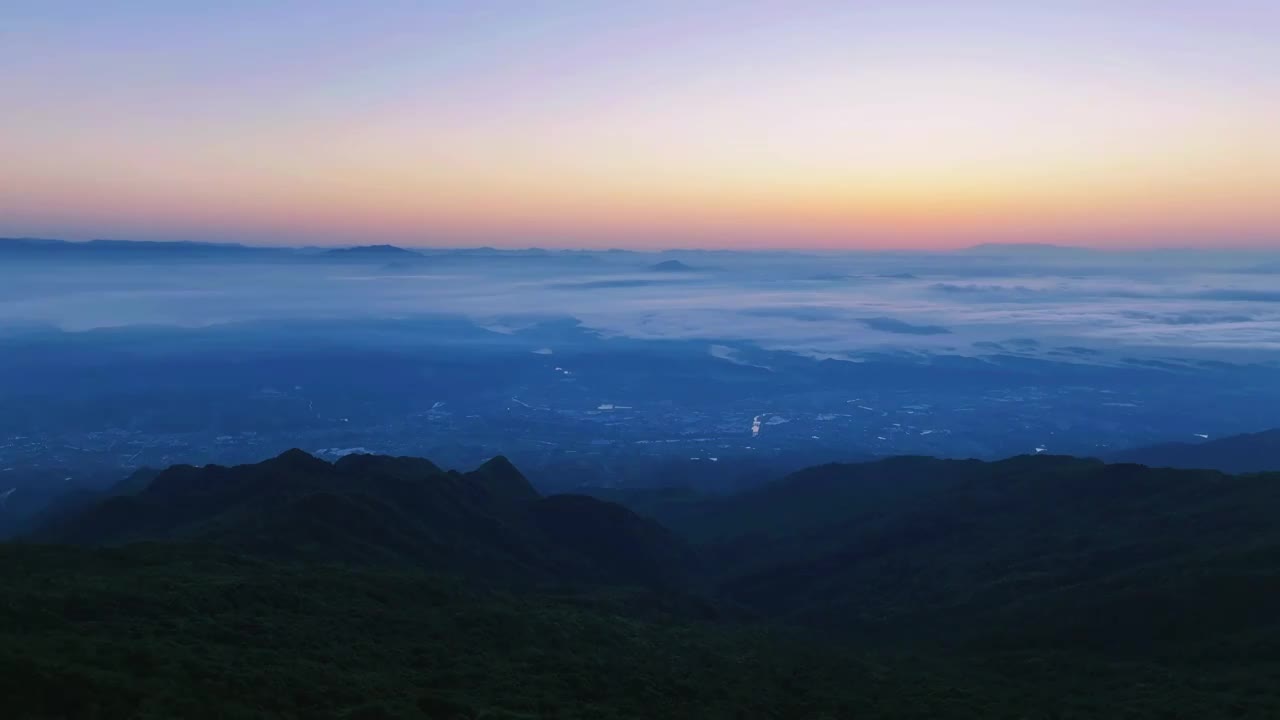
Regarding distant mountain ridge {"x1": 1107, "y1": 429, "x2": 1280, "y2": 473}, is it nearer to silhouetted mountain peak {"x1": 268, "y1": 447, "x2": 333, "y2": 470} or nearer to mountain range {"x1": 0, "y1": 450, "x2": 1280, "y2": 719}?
mountain range {"x1": 0, "y1": 450, "x2": 1280, "y2": 719}

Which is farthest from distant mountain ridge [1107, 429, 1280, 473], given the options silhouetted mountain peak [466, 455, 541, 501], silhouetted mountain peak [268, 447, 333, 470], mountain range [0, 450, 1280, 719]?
silhouetted mountain peak [268, 447, 333, 470]

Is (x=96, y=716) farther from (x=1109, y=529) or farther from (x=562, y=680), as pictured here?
(x=1109, y=529)

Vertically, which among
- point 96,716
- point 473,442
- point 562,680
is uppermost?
point 96,716

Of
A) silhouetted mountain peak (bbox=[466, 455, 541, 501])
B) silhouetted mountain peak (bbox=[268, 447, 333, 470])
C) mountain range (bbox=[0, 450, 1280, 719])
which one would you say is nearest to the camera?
mountain range (bbox=[0, 450, 1280, 719])

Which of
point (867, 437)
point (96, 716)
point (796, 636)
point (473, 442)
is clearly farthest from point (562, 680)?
point (867, 437)

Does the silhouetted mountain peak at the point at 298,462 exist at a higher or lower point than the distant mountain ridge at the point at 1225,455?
higher

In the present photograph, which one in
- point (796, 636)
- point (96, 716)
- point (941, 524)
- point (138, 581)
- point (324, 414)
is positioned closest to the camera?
point (96, 716)

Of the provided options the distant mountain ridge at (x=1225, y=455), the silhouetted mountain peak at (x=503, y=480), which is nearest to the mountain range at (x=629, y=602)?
the silhouetted mountain peak at (x=503, y=480)

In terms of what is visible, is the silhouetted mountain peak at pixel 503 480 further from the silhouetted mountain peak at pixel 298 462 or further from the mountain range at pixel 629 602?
the silhouetted mountain peak at pixel 298 462

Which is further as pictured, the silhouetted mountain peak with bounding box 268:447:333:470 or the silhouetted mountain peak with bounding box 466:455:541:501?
the silhouetted mountain peak with bounding box 466:455:541:501

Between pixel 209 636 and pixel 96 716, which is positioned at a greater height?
pixel 96 716

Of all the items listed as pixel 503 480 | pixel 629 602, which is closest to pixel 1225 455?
pixel 503 480
